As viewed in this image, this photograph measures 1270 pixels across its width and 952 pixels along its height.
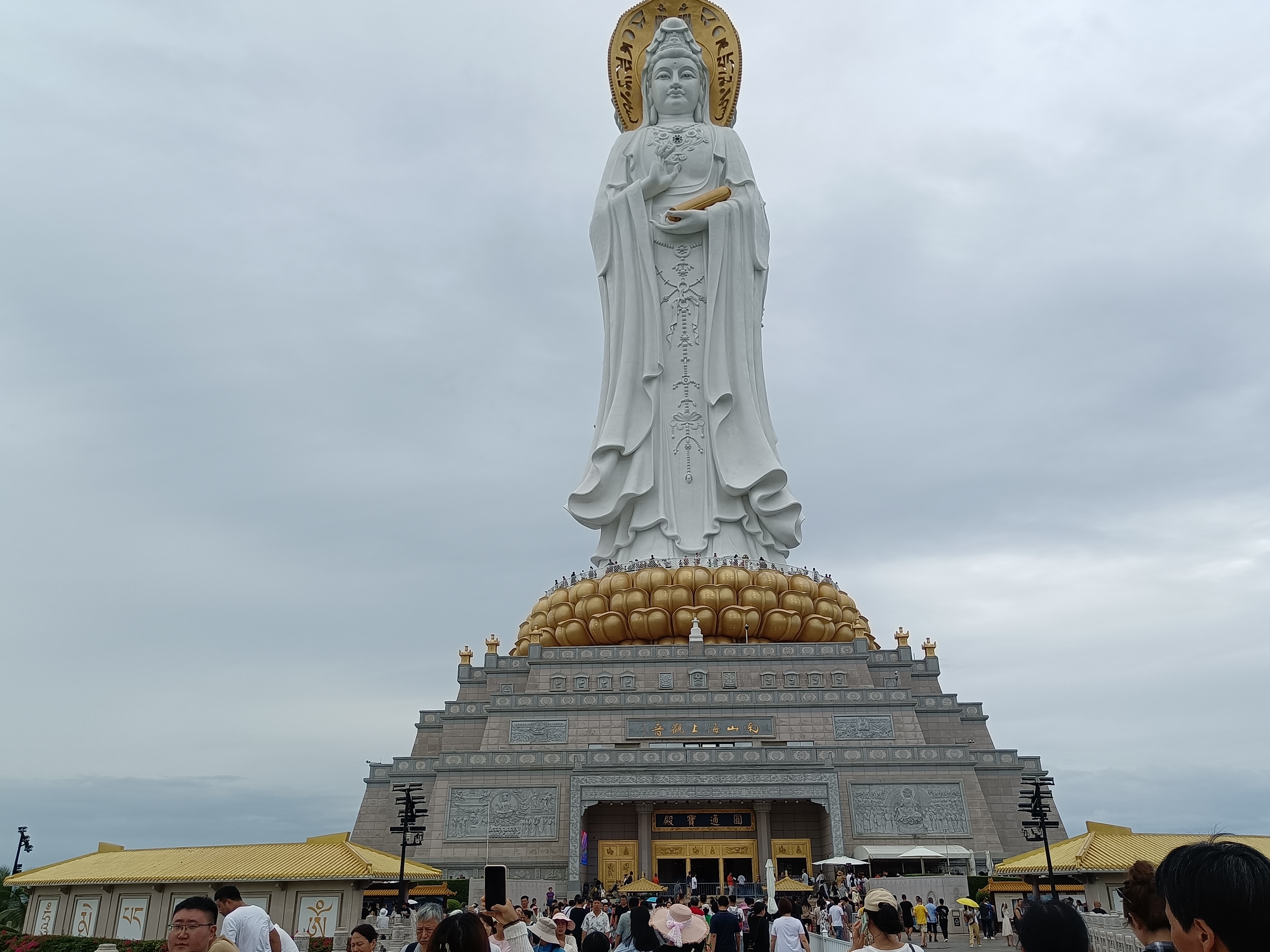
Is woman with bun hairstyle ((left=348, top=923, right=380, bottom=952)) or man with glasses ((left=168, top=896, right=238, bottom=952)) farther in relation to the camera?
woman with bun hairstyle ((left=348, top=923, right=380, bottom=952))

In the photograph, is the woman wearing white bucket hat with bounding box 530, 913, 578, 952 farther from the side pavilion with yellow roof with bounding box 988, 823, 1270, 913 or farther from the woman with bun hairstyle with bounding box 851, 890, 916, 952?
the side pavilion with yellow roof with bounding box 988, 823, 1270, 913

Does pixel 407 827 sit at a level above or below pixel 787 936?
above

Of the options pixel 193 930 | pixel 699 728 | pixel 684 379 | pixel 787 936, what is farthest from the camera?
pixel 684 379

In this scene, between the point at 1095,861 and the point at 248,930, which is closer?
the point at 248,930

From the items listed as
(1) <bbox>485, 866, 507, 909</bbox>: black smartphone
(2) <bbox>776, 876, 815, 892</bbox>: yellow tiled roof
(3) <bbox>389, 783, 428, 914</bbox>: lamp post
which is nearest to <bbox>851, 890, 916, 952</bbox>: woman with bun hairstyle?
(1) <bbox>485, 866, 507, 909</bbox>: black smartphone

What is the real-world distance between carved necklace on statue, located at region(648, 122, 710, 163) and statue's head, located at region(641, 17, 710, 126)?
0.62 meters

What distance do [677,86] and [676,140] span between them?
1.52 metres

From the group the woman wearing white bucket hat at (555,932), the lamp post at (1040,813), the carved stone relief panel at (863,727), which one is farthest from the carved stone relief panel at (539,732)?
the woman wearing white bucket hat at (555,932)

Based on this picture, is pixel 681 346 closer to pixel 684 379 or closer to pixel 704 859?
pixel 684 379

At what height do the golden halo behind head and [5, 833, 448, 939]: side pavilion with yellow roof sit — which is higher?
the golden halo behind head

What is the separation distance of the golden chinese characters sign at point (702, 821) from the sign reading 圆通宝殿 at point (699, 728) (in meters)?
1.48

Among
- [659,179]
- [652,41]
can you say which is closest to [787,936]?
[659,179]

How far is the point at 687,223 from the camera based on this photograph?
24.9 m

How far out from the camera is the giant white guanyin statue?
2328 cm
